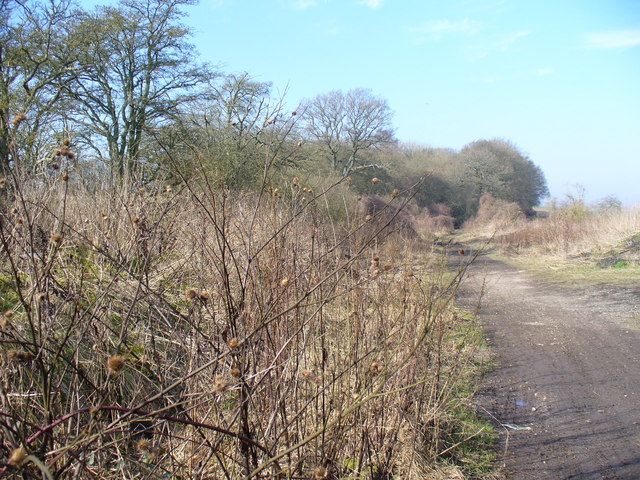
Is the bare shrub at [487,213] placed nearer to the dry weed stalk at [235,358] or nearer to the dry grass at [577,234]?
the dry grass at [577,234]

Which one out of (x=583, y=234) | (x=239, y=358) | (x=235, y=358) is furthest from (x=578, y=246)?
(x=235, y=358)

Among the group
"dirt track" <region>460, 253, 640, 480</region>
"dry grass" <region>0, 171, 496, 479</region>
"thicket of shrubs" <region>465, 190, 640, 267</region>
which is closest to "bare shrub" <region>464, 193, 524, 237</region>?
"thicket of shrubs" <region>465, 190, 640, 267</region>

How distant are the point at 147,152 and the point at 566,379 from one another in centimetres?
1416

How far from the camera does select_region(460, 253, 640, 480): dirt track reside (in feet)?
13.1

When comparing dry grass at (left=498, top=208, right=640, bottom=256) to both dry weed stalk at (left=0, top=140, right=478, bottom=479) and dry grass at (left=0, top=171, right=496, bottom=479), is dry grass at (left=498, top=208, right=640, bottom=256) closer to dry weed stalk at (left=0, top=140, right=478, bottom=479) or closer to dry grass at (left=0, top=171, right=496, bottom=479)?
dry grass at (left=0, top=171, right=496, bottom=479)

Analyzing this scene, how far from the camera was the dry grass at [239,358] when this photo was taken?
6.95 feet

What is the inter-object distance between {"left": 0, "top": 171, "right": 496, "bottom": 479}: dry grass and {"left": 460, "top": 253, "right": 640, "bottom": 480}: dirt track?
0.54 meters

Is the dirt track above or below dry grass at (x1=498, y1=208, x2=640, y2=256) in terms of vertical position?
below

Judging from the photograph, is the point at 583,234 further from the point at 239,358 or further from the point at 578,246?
the point at 239,358

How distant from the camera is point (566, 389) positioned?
5.36 meters

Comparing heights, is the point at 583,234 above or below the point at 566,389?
above

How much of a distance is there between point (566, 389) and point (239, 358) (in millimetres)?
4027

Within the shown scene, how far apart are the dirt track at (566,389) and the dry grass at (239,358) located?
54 cm

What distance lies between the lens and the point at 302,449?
2.76 meters
